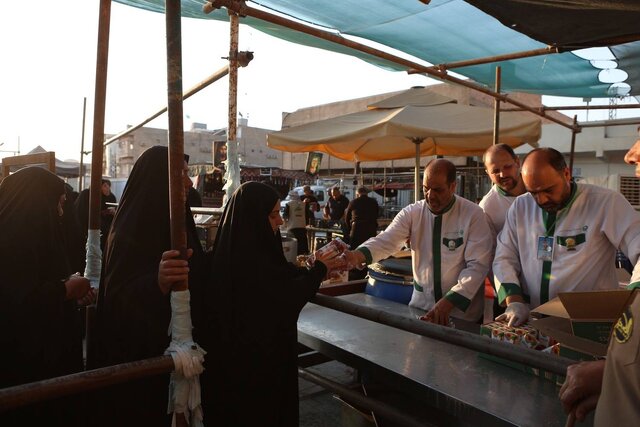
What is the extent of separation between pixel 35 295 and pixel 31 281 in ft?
0.27

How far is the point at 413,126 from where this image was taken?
5.30 meters

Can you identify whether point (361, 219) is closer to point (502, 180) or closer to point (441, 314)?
point (502, 180)

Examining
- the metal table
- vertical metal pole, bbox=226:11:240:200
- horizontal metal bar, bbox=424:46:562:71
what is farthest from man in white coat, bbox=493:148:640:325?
vertical metal pole, bbox=226:11:240:200

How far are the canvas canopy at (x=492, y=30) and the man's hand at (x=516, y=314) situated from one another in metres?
1.48

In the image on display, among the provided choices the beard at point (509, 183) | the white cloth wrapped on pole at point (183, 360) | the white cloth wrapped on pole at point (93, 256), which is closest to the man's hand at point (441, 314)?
the beard at point (509, 183)

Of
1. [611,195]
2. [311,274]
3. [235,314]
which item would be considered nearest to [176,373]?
[235,314]

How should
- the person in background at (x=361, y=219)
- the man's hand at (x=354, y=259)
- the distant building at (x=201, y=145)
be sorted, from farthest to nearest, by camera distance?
1. the distant building at (x=201, y=145)
2. the person in background at (x=361, y=219)
3. the man's hand at (x=354, y=259)

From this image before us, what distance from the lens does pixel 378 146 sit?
781cm

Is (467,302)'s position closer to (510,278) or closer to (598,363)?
(510,278)

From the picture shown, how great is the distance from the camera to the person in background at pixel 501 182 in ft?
10.2

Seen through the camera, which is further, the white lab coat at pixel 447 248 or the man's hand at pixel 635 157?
the white lab coat at pixel 447 248

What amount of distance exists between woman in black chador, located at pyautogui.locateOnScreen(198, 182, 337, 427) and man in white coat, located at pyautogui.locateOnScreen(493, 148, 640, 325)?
1141mm

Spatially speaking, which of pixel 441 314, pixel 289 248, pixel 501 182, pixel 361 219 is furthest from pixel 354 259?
pixel 361 219

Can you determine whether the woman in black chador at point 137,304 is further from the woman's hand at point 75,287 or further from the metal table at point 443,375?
the metal table at point 443,375
